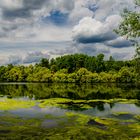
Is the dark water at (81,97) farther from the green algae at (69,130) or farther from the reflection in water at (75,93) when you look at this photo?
the green algae at (69,130)

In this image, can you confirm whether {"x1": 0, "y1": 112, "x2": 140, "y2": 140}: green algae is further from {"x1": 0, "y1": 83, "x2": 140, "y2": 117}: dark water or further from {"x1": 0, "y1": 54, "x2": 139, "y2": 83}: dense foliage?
{"x1": 0, "y1": 54, "x2": 139, "y2": 83}: dense foliage

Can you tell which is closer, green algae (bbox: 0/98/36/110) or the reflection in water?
green algae (bbox: 0/98/36/110)

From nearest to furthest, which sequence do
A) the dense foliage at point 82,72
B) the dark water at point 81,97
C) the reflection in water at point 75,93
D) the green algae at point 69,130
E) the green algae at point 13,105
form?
the green algae at point 69,130 → the dark water at point 81,97 → the green algae at point 13,105 → the reflection in water at point 75,93 → the dense foliage at point 82,72

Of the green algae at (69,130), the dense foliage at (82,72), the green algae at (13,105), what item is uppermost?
the dense foliage at (82,72)

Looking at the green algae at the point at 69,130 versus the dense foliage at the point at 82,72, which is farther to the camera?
the dense foliage at the point at 82,72

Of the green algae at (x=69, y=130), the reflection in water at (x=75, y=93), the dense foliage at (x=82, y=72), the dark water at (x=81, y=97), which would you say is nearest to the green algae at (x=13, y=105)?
the dark water at (x=81, y=97)

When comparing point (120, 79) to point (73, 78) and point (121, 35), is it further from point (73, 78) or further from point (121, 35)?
point (121, 35)

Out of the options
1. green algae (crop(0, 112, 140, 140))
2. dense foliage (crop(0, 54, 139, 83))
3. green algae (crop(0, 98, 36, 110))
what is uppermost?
dense foliage (crop(0, 54, 139, 83))

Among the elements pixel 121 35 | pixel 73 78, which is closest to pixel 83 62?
pixel 73 78

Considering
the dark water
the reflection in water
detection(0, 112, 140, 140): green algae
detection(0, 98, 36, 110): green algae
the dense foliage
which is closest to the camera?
detection(0, 112, 140, 140): green algae

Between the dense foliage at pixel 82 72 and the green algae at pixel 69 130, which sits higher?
the dense foliage at pixel 82 72

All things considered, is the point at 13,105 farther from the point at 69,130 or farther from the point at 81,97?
the point at 81,97

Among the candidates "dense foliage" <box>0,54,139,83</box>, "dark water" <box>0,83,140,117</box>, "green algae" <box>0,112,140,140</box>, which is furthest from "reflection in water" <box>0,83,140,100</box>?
Answer: "dense foliage" <box>0,54,139,83</box>

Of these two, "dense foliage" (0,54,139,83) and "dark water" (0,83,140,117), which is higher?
"dense foliage" (0,54,139,83)
